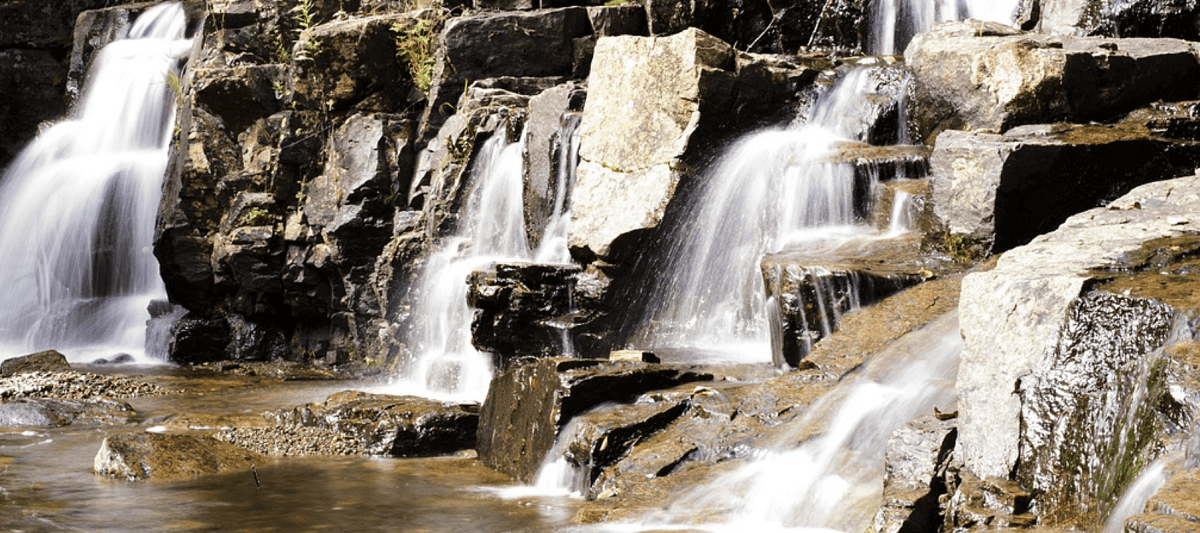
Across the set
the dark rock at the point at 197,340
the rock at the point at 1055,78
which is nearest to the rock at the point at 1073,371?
the rock at the point at 1055,78

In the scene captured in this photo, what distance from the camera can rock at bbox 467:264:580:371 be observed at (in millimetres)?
9695

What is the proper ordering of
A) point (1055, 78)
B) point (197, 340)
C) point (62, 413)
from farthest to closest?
point (197, 340) → point (62, 413) → point (1055, 78)

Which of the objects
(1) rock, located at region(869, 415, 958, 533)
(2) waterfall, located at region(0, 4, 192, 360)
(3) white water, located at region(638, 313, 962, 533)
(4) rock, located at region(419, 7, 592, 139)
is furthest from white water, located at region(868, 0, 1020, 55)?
(2) waterfall, located at region(0, 4, 192, 360)

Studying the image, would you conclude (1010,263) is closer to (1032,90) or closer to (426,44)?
(1032,90)

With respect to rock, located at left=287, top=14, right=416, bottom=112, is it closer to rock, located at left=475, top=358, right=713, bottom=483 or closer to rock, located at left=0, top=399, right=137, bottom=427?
rock, located at left=0, top=399, right=137, bottom=427

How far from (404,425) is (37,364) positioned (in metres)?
5.93

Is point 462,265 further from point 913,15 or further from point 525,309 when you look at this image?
point 913,15

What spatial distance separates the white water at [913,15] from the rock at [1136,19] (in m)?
1.37

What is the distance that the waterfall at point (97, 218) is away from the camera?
16172 mm

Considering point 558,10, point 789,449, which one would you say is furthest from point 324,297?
point 789,449

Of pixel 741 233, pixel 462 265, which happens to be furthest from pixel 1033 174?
pixel 462 265

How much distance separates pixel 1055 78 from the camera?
856cm

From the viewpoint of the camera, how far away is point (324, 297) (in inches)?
574

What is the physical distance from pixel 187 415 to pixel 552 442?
3.92 meters
